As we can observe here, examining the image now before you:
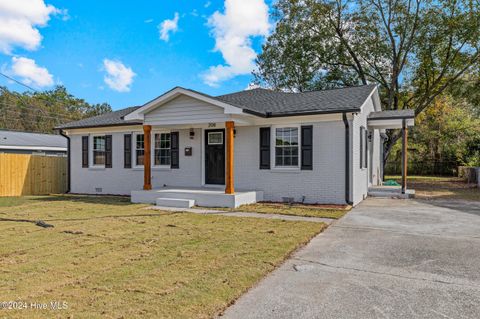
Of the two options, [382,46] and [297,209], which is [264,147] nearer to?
[297,209]

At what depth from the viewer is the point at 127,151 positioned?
1366 centimetres

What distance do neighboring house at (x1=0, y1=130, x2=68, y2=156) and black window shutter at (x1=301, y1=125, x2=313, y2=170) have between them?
752 inches

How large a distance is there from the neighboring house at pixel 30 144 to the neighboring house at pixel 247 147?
10301 millimetres

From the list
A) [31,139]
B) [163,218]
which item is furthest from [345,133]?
[31,139]

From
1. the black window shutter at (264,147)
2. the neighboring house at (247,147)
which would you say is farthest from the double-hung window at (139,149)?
the black window shutter at (264,147)

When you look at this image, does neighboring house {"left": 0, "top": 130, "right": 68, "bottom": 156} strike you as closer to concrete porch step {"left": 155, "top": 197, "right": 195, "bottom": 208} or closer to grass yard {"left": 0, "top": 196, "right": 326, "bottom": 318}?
concrete porch step {"left": 155, "top": 197, "right": 195, "bottom": 208}

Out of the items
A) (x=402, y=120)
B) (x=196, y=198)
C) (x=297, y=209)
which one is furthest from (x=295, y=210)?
(x=402, y=120)

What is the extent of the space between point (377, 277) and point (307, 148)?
6.53 meters

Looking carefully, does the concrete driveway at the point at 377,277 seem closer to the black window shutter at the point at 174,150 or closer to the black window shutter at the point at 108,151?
the black window shutter at the point at 174,150

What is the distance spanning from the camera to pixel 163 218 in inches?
320

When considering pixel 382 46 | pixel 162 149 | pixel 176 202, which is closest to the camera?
pixel 176 202

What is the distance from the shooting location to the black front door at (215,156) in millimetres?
12023

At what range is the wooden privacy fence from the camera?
1435 centimetres

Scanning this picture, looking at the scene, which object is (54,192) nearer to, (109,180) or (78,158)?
(78,158)
